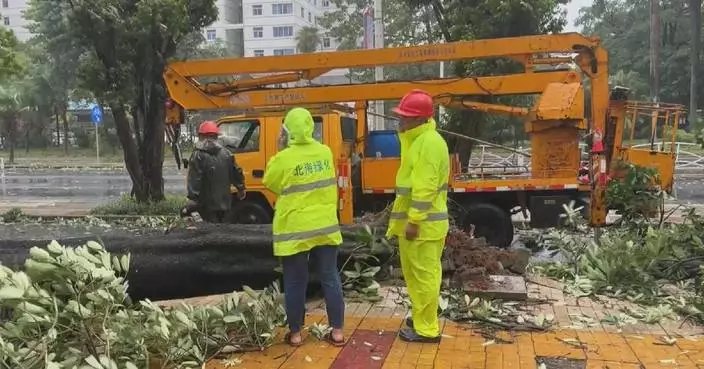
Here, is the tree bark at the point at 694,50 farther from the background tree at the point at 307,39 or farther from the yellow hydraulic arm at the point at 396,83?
the background tree at the point at 307,39

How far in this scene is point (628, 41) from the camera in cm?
4362

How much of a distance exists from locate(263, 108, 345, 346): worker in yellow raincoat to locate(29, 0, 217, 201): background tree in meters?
9.54

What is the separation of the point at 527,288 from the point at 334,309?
7.25 ft

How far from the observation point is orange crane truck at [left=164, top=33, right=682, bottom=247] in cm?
915

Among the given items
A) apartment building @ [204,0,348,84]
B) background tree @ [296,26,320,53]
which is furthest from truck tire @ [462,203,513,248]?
apartment building @ [204,0,348,84]

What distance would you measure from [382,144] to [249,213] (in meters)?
2.26

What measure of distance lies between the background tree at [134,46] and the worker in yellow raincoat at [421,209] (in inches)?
385

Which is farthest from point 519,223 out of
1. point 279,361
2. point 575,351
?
point 279,361

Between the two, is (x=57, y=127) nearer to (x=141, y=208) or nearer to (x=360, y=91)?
(x=141, y=208)

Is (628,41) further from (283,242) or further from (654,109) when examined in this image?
(283,242)

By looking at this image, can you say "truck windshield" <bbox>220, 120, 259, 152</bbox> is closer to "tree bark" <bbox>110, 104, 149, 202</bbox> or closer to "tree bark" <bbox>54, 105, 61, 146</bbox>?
"tree bark" <bbox>110, 104, 149, 202</bbox>

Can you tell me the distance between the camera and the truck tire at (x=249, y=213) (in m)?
9.83

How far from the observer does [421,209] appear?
167 inches

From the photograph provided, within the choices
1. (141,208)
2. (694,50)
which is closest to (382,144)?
(141,208)
